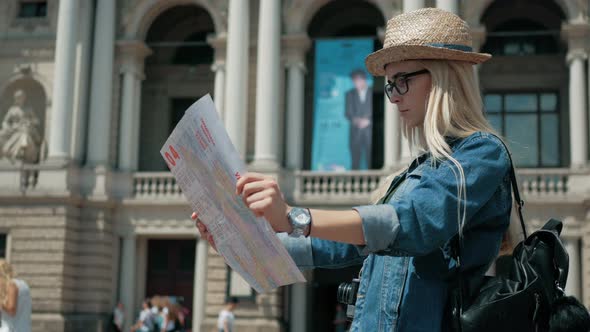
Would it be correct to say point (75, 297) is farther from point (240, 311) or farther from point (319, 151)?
point (319, 151)

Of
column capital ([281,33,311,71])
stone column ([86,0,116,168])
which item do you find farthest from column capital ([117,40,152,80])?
column capital ([281,33,311,71])

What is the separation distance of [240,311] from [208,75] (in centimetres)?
823

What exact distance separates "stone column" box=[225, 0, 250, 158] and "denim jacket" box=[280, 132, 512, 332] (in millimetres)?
22319

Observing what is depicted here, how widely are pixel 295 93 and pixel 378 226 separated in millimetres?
23662

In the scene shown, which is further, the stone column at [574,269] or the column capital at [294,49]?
the column capital at [294,49]

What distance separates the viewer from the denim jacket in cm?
257

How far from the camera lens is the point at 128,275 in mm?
26484

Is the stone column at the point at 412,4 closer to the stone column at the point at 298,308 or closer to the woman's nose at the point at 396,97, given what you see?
the stone column at the point at 298,308

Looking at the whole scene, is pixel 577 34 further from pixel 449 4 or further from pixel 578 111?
pixel 449 4

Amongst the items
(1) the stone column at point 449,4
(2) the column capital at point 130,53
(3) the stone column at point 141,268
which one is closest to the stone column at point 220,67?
(2) the column capital at point 130,53

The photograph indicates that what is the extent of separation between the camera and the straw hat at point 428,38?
2.92 metres

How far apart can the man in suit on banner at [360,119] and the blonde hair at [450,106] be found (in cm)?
2188

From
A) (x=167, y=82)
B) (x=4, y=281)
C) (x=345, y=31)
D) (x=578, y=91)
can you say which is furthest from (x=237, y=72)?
(x=4, y=281)

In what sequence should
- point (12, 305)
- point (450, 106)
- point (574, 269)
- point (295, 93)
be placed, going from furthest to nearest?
1. point (295, 93)
2. point (574, 269)
3. point (12, 305)
4. point (450, 106)
